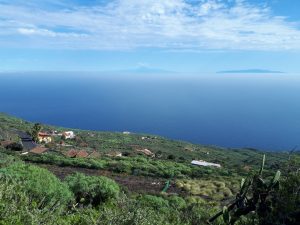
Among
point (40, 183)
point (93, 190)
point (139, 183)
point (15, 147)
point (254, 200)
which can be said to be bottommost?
point (15, 147)

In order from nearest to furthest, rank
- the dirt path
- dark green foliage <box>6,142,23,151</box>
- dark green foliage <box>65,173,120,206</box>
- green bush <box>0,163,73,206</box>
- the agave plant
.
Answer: the agave plant < green bush <box>0,163,73,206</box> < dark green foliage <box>65,173,120,206</box> < the dirt path < dark green foliage <box>6,142,23,151</box>

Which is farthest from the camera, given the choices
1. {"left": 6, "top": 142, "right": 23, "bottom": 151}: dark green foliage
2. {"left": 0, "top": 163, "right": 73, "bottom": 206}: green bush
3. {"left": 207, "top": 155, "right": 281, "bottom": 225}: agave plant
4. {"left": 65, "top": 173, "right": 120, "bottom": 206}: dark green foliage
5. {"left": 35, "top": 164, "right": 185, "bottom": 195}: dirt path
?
{"left": 6, "top": 142, "right": 23, "bottom": 151}: dark green foliage

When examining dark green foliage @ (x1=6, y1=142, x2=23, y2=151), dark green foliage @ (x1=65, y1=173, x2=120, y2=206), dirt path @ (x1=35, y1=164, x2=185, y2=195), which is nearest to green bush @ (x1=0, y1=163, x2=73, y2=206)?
dark green foliage @ (x1=65, y1=173, x2=120, y2=206)

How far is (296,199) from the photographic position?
5824mm

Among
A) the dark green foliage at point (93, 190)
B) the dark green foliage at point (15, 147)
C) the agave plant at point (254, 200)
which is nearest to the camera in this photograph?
the agave plant at point (254, 200)

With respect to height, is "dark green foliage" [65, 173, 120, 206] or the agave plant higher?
the agave plant

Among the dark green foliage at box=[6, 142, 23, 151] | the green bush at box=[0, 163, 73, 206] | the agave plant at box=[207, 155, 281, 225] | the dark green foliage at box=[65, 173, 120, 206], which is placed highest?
the agave plant at box=[207, 155, 281, 225]

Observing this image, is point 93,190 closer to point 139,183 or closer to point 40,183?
→ point 40,183

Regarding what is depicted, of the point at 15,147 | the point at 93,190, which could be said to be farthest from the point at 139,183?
the point at 15,147

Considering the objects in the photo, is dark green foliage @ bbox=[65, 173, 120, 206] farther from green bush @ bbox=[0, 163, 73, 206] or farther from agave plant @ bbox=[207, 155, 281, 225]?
agave plant @ bbox=[207, 155, 281, 225]

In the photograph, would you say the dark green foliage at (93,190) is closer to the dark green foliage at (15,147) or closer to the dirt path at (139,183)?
the dirt path at (139,183)

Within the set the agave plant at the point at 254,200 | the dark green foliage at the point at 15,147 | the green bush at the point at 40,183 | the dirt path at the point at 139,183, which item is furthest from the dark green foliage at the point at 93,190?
the dark green foliage at the point at 15,147

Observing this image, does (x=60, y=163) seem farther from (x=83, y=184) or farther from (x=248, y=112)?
(x=248, y=112)

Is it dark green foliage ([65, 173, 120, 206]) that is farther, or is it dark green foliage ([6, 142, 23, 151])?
dark green foliage ([6, 142, 23, 151])
